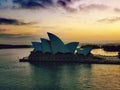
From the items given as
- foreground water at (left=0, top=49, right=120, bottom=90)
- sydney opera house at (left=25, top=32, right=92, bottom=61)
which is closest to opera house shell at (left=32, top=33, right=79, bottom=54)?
sydney opera house at (left=25, top=32, right=92, bottom=61)

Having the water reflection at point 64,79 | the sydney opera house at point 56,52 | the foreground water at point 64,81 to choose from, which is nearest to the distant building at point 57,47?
the sydney opera house at point 56,52

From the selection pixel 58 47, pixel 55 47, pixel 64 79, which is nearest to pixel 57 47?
pixel 58 47

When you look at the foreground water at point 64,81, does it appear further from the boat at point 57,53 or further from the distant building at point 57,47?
the distant building at point 57,47

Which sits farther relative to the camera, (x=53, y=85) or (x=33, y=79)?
(x=33, y=79)

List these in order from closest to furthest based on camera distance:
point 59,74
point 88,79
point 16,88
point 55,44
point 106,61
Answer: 1. point 16,88
2. point 88,79
3. point 59,74
4. point 106,61
5. point 55,44

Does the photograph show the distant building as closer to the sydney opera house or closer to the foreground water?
the sydney opera house

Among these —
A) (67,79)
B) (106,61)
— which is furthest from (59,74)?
(106,61)

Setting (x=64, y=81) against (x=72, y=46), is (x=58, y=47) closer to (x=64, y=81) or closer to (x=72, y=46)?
(x=72, y=46)

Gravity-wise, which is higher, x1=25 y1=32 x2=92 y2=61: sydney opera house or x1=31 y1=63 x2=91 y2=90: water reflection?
x1=25 y1=32 x2=92 y2=61: sydney opera house

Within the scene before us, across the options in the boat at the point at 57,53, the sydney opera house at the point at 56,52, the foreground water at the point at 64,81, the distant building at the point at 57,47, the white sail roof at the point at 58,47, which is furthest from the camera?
the distant building at the point at 57,47

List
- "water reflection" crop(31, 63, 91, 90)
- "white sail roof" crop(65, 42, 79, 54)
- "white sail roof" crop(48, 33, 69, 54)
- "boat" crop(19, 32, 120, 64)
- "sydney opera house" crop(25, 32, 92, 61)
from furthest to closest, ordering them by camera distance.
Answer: "white sail roof" crop(65, 42, 79, 54)
"sydney opera house" crop(25, 32, 92, 61)
"white sail roof" crop(48, 33, 69, 54)
"boat" crop(19, 32, 120, 64)
"water reflection" crop(31, 63, 91, 90)

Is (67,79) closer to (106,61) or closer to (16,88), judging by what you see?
(16,88)
